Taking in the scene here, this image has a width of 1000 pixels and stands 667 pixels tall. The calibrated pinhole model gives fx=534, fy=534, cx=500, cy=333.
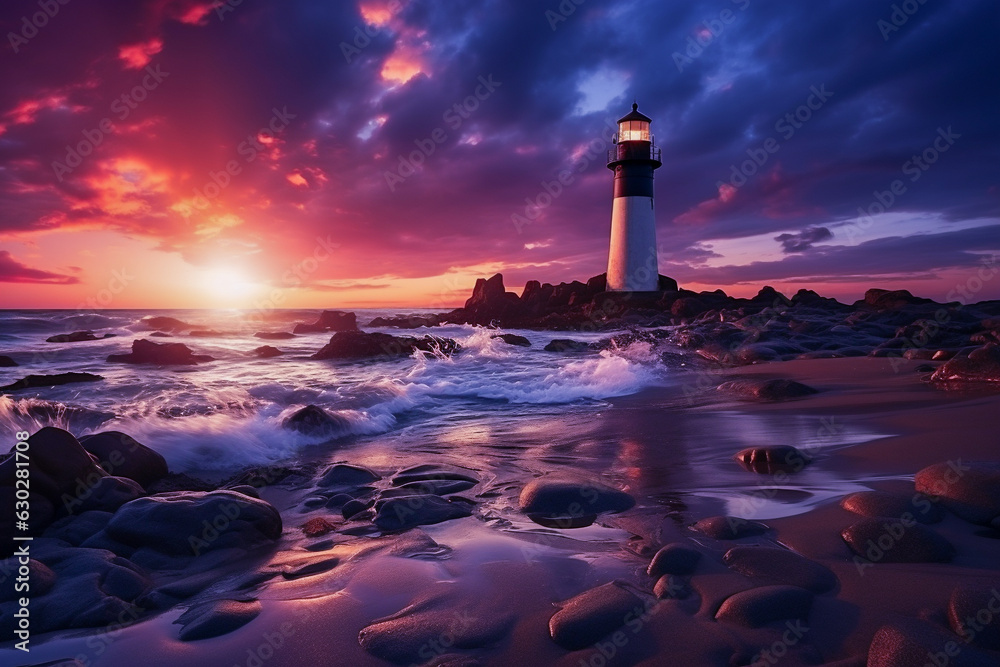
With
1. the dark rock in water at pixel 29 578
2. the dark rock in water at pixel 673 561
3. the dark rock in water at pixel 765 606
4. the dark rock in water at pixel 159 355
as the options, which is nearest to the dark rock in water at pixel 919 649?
the dark rock in water at pixel 765 606

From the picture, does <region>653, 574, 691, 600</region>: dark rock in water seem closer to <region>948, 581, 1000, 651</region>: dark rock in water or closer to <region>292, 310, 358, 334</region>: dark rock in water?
<region>948, 581, 1000, 651</region>: dark rock in water

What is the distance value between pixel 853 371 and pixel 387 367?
1014 cm

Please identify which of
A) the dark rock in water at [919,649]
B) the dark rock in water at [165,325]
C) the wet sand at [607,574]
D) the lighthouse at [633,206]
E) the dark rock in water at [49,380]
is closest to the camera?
the dark rock in water at [919,649]

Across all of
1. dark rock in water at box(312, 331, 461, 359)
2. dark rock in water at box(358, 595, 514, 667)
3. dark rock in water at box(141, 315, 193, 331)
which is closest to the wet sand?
dark rock in water at box(358, 595, 514, 667)

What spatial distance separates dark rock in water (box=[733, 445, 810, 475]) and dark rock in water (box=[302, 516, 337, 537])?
3077mm

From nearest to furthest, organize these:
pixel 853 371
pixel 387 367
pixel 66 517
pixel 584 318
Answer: pixel 66 517
pixel 853 371
pixel 387 367
pixel 584 318

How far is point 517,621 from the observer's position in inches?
85.7

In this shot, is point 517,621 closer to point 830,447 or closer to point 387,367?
point 830,447

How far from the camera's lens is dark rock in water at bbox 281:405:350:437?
21.4ft

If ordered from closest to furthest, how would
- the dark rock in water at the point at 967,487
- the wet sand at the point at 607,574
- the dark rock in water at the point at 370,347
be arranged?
the wet sand at the point at 607,574 < the dark rock in water at the point at 967,487 < the dark rock in water at the point at 370,347

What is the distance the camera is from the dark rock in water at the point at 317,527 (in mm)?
3322

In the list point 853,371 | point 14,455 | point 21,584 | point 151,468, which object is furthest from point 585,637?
point 853,371

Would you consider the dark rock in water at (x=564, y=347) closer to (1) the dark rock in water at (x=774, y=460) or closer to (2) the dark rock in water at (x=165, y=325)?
(1) the dark rock in water at (x=774, y=460)

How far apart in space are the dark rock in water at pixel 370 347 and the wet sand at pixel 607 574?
11.7m
